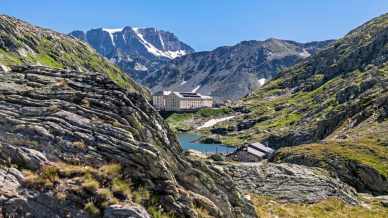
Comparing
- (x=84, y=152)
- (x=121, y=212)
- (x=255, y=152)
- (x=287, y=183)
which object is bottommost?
(x=255, y=152)

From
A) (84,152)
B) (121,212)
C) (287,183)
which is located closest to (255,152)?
(287,183)

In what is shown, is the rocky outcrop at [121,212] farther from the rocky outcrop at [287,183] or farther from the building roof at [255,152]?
the building roof at [255,152]

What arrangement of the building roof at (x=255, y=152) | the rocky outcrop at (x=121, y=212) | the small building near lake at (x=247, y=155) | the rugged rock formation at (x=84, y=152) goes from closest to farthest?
1. the rocky outcrop at (x=121, y=212)
2. the rugged rock formation at (x=84, y=152)
3. the small building near lake at (x=247, y=155)
4. the building roof at (x=255, y=152)

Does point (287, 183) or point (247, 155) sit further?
point (247, 155)

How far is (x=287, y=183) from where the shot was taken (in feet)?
181

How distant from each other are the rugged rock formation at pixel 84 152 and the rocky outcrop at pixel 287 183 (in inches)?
960

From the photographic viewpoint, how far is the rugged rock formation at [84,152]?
21.0 m

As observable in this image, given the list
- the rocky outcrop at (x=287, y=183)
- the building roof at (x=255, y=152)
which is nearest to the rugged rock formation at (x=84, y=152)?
the rocky outcrop at (x=287, y=183)

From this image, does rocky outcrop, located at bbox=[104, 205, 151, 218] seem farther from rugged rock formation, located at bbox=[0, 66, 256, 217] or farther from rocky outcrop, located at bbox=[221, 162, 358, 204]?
rocky outcrop, located at bbox=[221, 162, 358, 204]

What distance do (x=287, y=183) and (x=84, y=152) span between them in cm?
3622

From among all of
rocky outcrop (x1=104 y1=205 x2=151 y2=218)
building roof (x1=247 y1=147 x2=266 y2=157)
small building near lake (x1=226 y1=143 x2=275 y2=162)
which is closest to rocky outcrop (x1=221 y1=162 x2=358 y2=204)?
rocky outcrop (x1=104 y1=205 x2=151 y2=218)

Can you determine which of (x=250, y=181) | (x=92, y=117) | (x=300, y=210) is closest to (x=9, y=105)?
(x=92, y=117)

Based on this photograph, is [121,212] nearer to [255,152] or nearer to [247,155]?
[247,155]

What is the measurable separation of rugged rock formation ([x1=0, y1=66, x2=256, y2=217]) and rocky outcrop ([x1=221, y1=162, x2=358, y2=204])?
24380 mm
